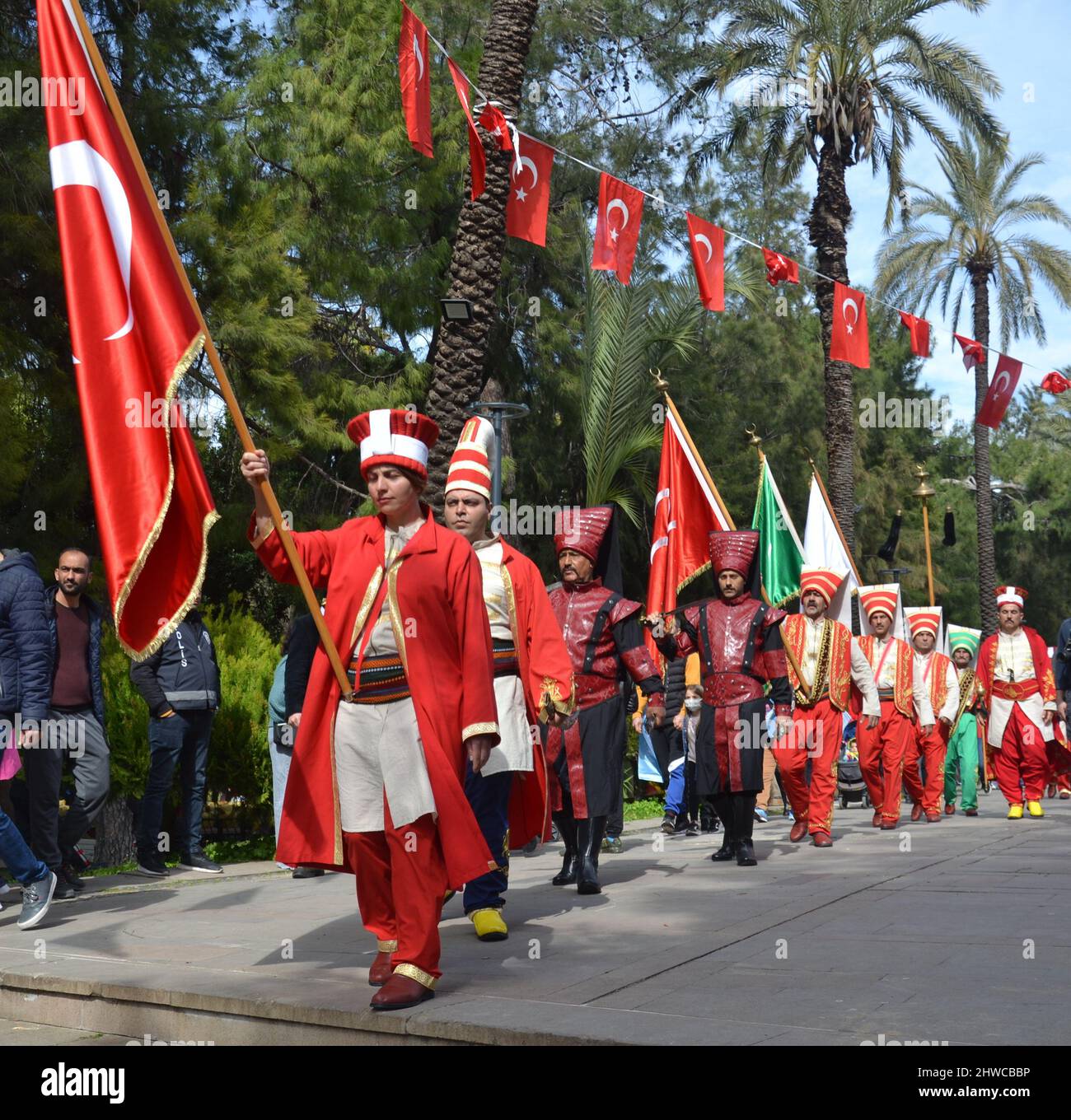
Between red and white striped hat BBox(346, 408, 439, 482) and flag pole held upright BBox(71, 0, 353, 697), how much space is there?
15.9 inches

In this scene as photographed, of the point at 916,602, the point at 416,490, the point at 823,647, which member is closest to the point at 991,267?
the point at 916,602

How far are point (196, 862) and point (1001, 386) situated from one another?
45.4 ft

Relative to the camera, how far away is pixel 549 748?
26.7 feet

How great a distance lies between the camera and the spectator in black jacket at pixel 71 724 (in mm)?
7906

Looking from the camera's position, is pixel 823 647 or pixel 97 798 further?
pixel 823 647

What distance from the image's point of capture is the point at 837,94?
2141cm

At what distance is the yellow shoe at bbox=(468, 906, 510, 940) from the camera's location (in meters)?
6.47

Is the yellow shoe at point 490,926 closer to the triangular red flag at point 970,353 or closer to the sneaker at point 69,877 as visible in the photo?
the sneaker at point 69,877

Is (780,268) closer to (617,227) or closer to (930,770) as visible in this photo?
(617,227)

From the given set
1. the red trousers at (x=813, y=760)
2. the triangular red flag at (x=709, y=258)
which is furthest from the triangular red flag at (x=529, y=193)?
the red trousers at (x=813, y=760)

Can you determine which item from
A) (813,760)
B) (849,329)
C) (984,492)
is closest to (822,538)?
(849,329)

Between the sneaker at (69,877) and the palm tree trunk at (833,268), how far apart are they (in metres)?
15.7

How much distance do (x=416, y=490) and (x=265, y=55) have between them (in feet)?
49.0
